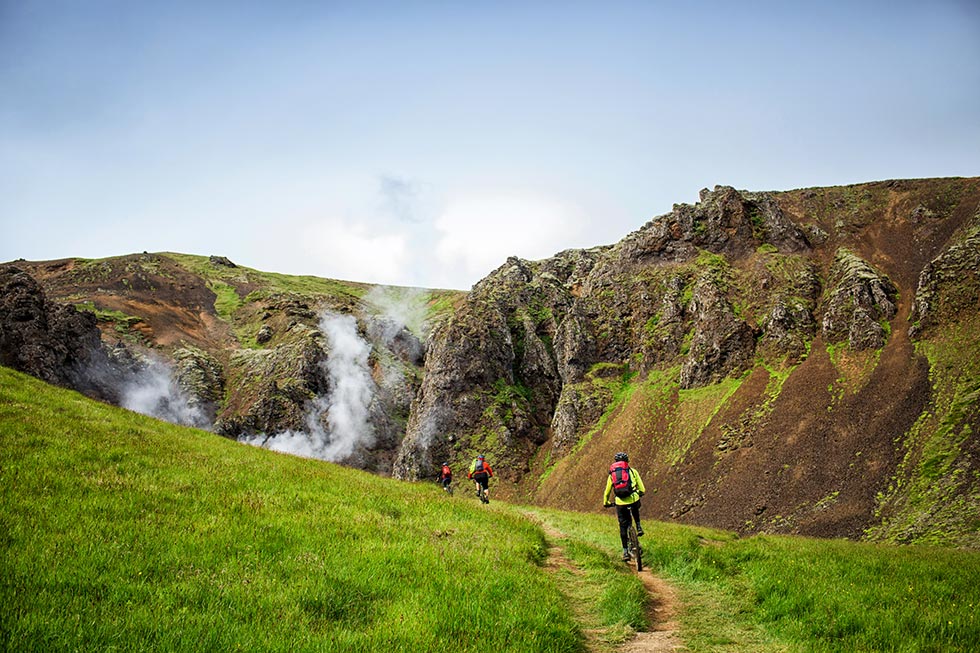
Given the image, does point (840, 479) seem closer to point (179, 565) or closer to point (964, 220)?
point (964, 220)

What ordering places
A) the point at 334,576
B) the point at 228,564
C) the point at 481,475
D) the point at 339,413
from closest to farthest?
the point at 228,564 < the point at 334,576 < the point at 481,475 < the point at 339,413

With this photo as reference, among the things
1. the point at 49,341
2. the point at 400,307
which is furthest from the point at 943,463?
the point at 400,307

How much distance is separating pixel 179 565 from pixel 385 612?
10.3ft

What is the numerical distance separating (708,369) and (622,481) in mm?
36533

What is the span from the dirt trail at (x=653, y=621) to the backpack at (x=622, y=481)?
2103mm

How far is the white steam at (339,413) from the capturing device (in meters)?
67.2

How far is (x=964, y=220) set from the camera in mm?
47219

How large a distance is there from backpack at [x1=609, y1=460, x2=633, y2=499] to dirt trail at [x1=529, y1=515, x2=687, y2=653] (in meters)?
2.10

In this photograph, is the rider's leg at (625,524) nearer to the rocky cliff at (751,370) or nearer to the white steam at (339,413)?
the rocky cliff at (751,370)

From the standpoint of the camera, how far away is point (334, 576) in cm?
817

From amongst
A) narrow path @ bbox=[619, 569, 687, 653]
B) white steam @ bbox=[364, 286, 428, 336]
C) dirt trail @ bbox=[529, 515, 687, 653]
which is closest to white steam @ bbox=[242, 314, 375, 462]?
white steam @ bbox=[364, 286, 428, 336]

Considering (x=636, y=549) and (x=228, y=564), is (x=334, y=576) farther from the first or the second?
(x=636, y=549)

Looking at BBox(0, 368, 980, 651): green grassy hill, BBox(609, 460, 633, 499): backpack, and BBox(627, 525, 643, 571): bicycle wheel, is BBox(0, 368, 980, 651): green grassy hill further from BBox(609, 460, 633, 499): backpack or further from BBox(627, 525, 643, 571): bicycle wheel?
BBox(609, 460, 633, 499): backpack

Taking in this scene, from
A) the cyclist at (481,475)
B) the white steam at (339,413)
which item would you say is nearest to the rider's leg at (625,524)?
the cyclist at (481,475)
